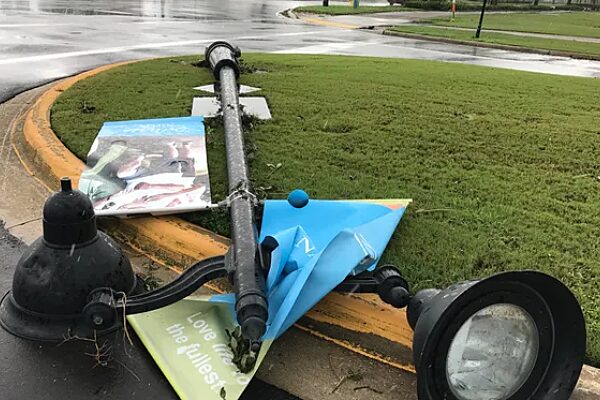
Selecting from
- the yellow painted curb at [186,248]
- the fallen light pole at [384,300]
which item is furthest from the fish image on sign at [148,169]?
the fallen light pole at [384,300]

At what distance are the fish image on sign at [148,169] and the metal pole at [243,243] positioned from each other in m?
0.26

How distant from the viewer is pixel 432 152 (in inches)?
191

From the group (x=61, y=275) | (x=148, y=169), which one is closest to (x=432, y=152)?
(x=148, y=169)

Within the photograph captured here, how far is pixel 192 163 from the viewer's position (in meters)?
4.28

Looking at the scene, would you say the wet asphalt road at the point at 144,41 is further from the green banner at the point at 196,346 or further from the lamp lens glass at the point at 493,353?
the lamp lens glass at the point at 493,353

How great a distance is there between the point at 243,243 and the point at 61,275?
78 cm

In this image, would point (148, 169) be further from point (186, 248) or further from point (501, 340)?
point (501, 340)

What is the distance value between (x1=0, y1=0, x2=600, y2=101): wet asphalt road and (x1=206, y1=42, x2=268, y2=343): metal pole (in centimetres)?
392

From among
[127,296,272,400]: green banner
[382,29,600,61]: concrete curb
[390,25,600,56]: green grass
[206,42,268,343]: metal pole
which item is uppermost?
[206,42,268,343]: metal pole

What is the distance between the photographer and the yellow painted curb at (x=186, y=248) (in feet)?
8.81

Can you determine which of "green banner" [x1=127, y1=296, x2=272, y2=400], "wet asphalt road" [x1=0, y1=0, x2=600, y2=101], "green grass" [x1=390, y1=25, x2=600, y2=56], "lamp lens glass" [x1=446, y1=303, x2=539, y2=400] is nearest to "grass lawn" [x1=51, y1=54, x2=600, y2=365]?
"lamp lens glass" [x1=446, y1=303, x2=539, y2=400]

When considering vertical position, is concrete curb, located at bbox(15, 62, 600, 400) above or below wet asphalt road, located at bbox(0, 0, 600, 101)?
below

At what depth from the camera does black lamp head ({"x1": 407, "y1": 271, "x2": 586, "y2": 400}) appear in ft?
6.73

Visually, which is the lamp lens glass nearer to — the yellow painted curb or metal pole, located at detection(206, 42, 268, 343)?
the yellow painted curb
